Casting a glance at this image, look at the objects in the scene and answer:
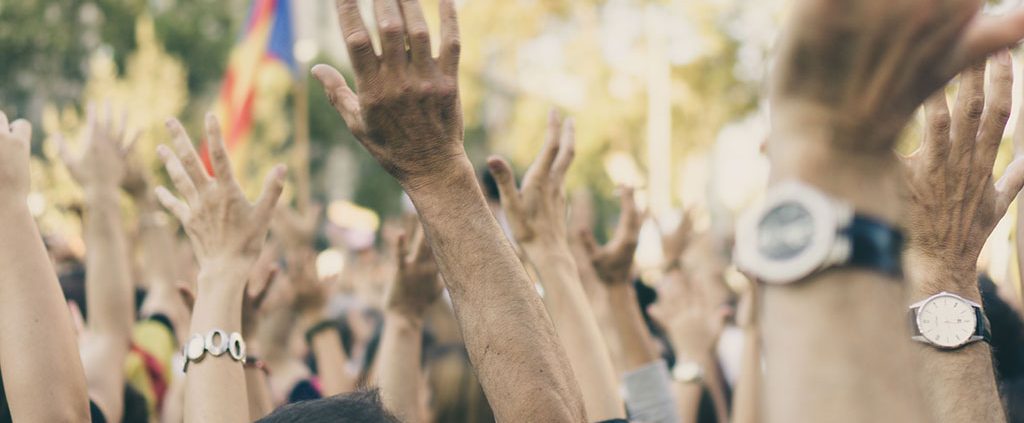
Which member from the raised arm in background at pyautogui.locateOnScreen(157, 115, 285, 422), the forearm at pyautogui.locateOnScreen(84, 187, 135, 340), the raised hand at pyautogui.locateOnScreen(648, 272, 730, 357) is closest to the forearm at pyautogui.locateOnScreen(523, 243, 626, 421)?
the raised arm in background at pyautogui.locateOnScreen(157, 115, 285, 422)

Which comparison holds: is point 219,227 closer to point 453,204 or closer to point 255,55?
point 453,204

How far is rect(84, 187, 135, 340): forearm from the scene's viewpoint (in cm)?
351

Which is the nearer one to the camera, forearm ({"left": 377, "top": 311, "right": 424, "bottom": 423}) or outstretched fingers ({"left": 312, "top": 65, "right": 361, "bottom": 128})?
outstretched fingers ({"left": 312, "top": 65, "right": 361, "bottom": 128})

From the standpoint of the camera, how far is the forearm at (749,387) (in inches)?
145

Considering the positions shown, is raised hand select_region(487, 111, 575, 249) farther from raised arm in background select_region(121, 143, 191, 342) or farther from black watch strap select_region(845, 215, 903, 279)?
raised arm in background select_region(121, 143, 191, 342)

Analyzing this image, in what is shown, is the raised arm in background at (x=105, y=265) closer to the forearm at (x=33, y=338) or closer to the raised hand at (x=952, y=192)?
the forearm at (x=33, y=338)

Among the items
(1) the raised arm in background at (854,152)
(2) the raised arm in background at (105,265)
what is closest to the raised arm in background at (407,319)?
(2) the raised arm in background at (105,265)

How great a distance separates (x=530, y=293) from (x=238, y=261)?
993 millimetres

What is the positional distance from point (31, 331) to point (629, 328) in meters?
1.95

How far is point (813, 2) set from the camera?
1.10m

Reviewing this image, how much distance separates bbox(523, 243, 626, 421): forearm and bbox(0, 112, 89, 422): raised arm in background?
1179 millimetres

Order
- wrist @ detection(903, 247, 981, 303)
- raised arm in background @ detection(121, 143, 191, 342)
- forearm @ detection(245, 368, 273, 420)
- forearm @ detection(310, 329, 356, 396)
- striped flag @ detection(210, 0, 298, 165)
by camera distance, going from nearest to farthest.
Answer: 1. wrist @ detection(903, 247, 981, 303)
2. forearm @ detection(245, 368, 273, 420)
3. forearm @ detection(310, 329, 356, 396)
4. raised arm in background @ detection(121, 143, 191, 342)
5. striped flag @ detection(210, 0, 298, 165)

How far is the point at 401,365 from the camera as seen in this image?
10.4 ft

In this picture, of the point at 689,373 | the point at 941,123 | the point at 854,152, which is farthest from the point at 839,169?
the point at 689,373
